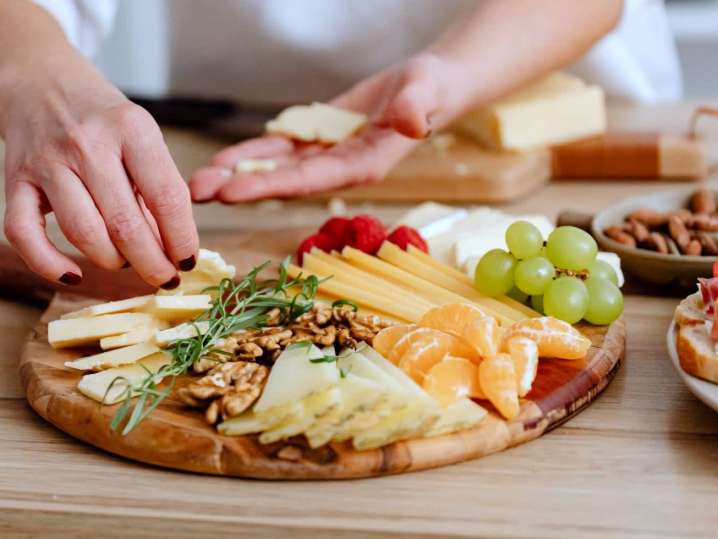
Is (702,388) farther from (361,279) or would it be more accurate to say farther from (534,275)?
(361,279)

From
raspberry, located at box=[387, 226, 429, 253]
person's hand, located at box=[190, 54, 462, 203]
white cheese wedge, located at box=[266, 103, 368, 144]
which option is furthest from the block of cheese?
raspberry, located at box=[387, 226, 429, 253]

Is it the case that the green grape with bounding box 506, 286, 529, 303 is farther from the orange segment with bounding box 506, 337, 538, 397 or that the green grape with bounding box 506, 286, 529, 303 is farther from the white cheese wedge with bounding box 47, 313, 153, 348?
the white cheese wedge with bounding box 47, 313, 153, 348

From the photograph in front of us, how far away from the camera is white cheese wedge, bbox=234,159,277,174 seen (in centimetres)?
202

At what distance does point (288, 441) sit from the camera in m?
1.14

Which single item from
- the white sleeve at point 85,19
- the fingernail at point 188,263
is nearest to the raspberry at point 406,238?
the fingernail at point 188,263

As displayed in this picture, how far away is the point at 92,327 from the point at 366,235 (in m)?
0.48

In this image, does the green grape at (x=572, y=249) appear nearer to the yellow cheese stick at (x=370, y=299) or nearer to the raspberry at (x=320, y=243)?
the yellow cheese stick at (x=370, y=299)

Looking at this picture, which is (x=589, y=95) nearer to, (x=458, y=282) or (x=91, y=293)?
(x=458, y=282)

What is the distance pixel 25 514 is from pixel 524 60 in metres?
1.53

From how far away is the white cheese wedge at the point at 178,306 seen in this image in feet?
4.50

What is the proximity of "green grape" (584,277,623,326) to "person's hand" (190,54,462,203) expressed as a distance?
51 centimetres

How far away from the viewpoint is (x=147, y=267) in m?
1.34

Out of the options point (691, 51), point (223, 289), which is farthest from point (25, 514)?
point (691, 51)

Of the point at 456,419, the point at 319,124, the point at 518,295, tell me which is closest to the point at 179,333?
the point at 456,419
